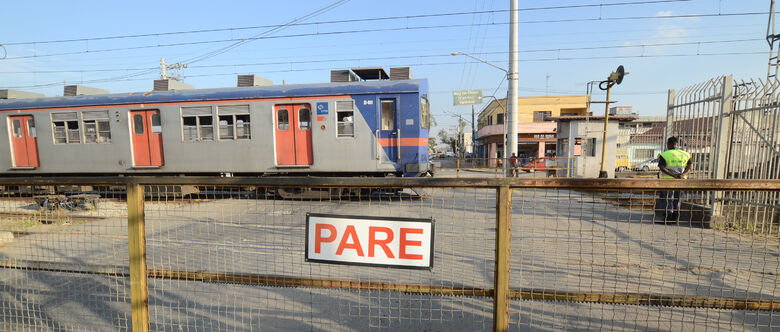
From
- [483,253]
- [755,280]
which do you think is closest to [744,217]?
[755,280]

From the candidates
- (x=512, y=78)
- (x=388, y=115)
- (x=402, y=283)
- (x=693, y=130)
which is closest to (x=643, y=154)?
(x=512, y=78)

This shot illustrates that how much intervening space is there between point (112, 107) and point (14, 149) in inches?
161

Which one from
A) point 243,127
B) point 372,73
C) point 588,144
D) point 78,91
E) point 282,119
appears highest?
point 372,73

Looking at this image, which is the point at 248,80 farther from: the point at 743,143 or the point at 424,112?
the point at 743,143

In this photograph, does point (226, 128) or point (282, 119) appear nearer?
point (282, 119)

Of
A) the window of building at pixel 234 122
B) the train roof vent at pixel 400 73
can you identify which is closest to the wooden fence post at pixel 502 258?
the train roof vent at pixel 400 73

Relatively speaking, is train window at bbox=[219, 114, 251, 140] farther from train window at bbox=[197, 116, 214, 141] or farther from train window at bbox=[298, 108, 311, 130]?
train window at bbox=[298, 108, 311, 130]

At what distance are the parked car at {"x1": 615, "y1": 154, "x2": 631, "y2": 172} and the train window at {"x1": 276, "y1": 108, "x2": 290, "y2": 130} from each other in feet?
81.4

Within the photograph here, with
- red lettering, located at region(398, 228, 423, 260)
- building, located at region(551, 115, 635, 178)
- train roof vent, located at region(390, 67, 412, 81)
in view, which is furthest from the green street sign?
red lettering, located at region(398, 228, 423, 260)

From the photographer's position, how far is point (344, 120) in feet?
30.5

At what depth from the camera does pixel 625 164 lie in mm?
26359

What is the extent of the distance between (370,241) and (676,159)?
284 inches

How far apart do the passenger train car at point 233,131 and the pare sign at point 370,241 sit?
708cm

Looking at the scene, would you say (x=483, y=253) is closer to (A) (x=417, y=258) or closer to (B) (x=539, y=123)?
(A) (x=417, y=258)
